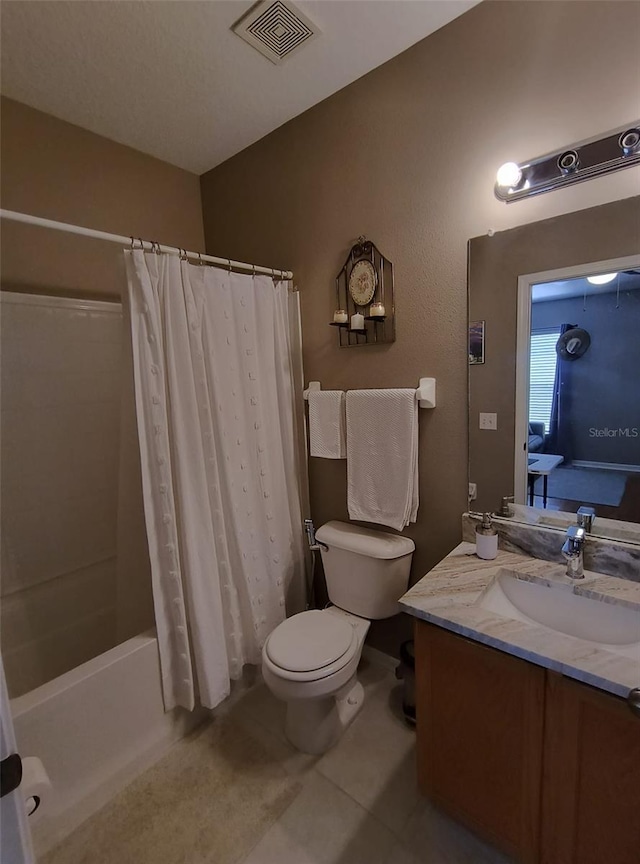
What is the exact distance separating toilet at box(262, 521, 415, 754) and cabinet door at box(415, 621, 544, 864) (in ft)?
1.24

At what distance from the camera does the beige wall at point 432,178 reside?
120cm

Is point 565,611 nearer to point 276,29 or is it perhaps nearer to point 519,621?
point 519,621

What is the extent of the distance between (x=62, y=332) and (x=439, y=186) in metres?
1.75

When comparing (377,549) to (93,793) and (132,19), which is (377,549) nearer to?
(93,793)

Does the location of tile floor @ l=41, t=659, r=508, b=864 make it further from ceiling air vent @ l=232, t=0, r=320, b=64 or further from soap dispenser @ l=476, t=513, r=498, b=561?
ceiling air vent @ l=232, t=0, r=320, b=64

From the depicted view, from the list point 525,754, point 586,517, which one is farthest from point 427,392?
point 525,754

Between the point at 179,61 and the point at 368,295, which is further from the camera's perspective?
the point at 368,295

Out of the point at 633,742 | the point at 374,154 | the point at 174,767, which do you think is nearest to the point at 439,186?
the point at 374,154

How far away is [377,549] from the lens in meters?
1.68

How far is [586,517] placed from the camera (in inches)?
51.3

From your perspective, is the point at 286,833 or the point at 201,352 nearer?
the point at 286,833

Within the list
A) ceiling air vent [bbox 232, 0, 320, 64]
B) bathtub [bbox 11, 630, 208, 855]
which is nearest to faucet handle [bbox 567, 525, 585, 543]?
bathtub [bbox 11, 630, 208, 855]

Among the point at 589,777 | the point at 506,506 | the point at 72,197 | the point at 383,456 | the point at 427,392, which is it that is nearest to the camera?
the point at 589,777

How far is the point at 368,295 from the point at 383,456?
697 mm
